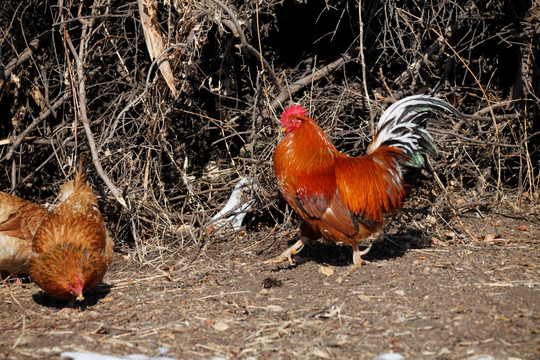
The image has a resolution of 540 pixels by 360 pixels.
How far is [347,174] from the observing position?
5031 mm

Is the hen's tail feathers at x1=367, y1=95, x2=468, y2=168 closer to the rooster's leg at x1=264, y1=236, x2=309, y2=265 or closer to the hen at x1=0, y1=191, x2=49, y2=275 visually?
the rooster's leg at x1=264, y1=236, x2=309, y2=265

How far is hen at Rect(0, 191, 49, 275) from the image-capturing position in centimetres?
496

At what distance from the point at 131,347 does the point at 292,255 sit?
7.77ft

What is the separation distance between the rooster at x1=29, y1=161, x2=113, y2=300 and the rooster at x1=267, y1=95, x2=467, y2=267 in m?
1.72

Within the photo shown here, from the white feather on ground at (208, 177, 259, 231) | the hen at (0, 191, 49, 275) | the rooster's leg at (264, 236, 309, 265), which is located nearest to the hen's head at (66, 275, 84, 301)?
the hen at (0, 191, 49, 275)

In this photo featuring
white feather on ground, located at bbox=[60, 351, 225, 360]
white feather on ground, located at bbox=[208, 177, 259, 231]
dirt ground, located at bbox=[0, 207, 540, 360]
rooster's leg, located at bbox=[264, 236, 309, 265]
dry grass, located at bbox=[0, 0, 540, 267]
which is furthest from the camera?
white feather on ground, located at bbox=[208, 177, 259, 231]

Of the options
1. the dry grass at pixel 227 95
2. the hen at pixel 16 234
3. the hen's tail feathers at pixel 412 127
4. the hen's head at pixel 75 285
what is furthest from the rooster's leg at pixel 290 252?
the hen at pixel 16 234

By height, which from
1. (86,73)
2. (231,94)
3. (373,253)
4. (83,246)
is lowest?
(373,253)

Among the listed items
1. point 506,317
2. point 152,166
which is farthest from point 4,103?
point 506,317

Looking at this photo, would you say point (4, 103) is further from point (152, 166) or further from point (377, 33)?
point (377, 33)

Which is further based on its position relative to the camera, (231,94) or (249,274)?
(231,94)

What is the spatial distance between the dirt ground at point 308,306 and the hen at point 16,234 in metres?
0.23

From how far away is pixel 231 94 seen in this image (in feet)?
22.0

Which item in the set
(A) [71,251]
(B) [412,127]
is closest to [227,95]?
(B) [412,127]
